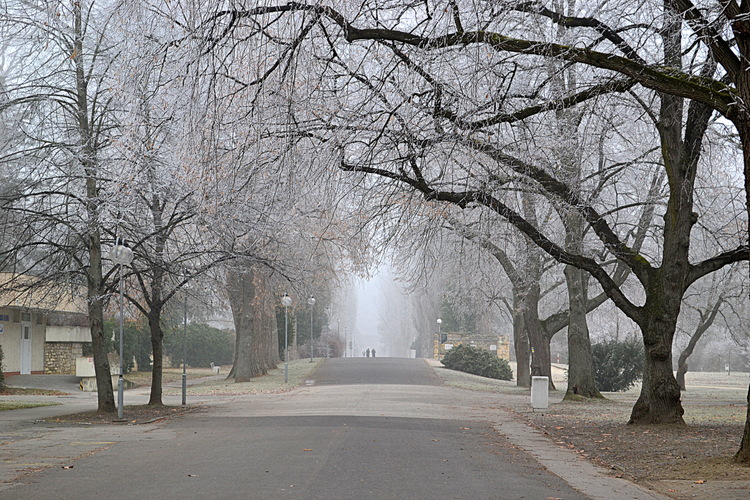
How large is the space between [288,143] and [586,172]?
39.0 ft

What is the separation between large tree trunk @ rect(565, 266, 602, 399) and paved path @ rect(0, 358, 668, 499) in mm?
7296

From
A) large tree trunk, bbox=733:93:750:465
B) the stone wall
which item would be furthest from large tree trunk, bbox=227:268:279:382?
large tree trunk, bbox=733:93:750:465

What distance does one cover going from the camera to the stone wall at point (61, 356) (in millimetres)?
42188

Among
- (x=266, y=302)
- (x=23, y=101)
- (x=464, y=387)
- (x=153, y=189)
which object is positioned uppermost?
(x=23, y=101)

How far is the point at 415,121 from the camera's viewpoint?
13.3 metres

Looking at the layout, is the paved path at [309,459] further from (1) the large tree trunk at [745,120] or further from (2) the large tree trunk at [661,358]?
(2) the large tree trunk at [661,358]

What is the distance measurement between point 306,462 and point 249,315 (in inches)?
1054

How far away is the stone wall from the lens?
42188 mm

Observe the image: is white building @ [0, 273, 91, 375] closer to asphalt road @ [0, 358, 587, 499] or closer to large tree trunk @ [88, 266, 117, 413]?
large tree trunk @ [88, 266, 117, 413]

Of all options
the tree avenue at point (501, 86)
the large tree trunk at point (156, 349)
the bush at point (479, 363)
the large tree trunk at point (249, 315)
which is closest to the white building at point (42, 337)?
the large tree trunk at point (249, 315)

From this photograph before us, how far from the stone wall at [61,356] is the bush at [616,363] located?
26.6 meters

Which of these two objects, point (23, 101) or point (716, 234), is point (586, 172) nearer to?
point (716, 234)

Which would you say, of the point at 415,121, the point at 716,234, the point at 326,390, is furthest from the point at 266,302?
the point at 415,121

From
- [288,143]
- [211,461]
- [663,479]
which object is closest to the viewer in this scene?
[663,479]
